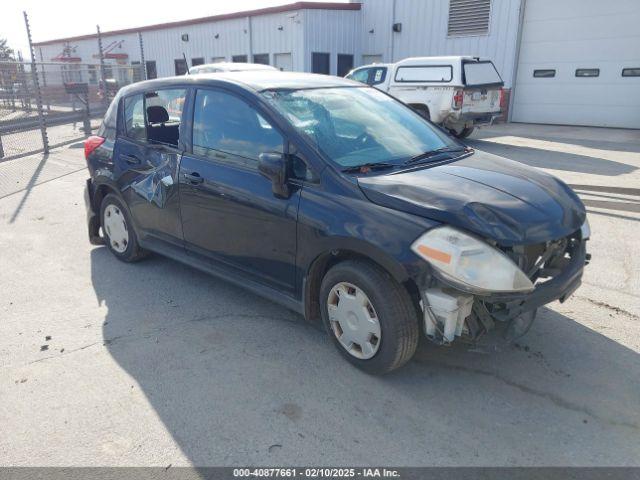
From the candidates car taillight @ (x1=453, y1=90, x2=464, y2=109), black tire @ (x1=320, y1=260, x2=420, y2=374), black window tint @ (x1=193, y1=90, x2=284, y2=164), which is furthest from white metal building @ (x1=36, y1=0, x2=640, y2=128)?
black tire @ (x1=320, y1=260, x2=420, y2=374)

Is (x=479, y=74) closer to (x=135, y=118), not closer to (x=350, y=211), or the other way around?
(x=135, y=118)

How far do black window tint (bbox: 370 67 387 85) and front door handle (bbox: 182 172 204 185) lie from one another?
1117cm

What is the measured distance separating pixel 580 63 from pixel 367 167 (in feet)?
51.6

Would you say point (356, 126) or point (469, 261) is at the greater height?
point (356, 126)

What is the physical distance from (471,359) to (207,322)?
75.8 inches

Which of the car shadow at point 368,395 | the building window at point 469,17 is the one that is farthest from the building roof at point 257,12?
the car shadow at point 368,395

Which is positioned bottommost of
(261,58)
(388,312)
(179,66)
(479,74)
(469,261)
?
(388,312)

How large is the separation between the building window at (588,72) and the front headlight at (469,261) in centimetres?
1583

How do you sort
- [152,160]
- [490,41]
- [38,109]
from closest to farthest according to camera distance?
1. [152,160]
2. [38,109]
3. [490,41]

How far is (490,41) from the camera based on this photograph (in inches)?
695

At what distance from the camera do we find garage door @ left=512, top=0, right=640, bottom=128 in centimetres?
1505

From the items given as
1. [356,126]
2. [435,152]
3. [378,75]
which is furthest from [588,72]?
[356,126]

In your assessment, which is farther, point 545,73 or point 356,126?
point 545,73

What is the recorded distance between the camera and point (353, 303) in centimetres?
310
